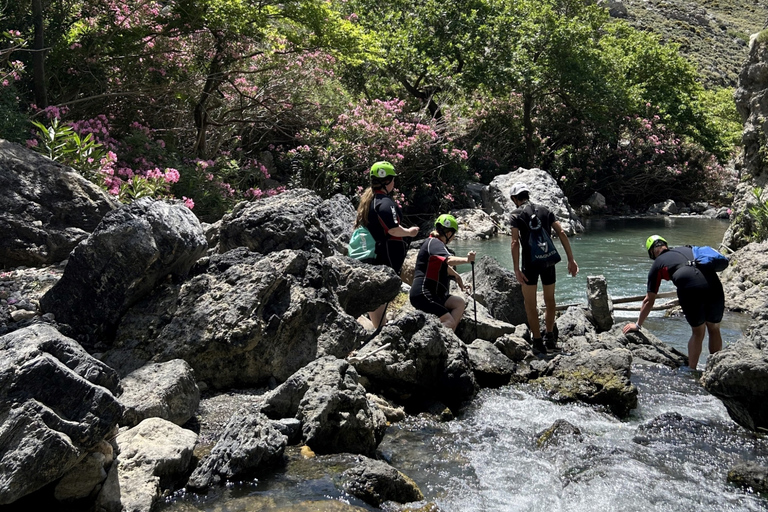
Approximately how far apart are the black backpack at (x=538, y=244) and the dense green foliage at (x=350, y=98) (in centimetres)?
549

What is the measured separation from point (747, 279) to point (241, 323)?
1015 centimetres

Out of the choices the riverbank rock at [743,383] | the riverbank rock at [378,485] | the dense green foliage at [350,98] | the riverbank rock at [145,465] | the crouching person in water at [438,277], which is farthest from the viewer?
the dense green foliage at [350,98]

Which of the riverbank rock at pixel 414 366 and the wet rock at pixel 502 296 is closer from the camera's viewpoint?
the riverbank rock at pixel 414 366

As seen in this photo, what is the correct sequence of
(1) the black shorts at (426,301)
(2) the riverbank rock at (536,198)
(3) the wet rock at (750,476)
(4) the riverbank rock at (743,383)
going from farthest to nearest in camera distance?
(2) the riverbank rock at (536,198)
(1) the black shorts at (426,301)
(4) the riverbank rock at (743,383)
(3) the wet rock at (750,476)

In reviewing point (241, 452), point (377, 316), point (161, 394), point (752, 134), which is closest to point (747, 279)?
point (752, 134)

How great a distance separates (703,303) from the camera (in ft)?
26.0

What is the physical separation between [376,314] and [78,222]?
362cm

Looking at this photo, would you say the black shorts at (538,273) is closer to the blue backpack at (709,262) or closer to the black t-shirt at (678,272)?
the black t-shirt at (678,272)

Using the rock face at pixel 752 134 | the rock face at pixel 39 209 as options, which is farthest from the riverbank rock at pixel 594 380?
the rock face at pixel 752 134

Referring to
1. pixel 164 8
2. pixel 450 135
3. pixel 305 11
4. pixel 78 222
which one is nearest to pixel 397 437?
pixel 78 222

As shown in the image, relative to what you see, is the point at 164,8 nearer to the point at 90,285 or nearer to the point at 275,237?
the point at 275,237

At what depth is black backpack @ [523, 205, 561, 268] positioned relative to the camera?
8188 millimetres

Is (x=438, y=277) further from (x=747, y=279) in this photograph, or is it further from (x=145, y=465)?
(x=747, y=279)

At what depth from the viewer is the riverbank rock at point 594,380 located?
662 centimetres
